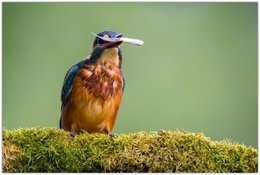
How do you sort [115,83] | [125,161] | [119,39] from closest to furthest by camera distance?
[125,161], [119,39], [115,83]

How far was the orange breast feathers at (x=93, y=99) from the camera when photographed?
15.3ft

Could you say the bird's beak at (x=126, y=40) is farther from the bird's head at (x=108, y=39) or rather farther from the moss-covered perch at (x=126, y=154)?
the moss-covered perch at (x=126, y=154)

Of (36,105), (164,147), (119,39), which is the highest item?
(119,39)

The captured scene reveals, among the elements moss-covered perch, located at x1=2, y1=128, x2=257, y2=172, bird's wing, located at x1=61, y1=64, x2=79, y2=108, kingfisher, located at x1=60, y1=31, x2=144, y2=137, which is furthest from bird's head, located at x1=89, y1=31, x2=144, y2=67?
moss-covered perch, located at x1=2, y1=128, x2=257, y2=172

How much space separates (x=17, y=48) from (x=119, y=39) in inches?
112

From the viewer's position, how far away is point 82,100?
466cm

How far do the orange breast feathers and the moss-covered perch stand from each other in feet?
2.18

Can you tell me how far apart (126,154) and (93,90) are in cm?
93

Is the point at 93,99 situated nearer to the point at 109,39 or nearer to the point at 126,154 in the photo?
the point at 109,39

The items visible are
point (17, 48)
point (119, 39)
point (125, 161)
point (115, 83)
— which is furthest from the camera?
point (17, 48)

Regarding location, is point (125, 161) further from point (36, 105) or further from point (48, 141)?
point (36, 105)

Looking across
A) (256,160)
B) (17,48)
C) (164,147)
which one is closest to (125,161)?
(164,147)

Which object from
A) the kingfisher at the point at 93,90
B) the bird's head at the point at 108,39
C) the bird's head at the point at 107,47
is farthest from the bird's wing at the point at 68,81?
the bird's head at the point at 108,39

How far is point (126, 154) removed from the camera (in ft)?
12.7
